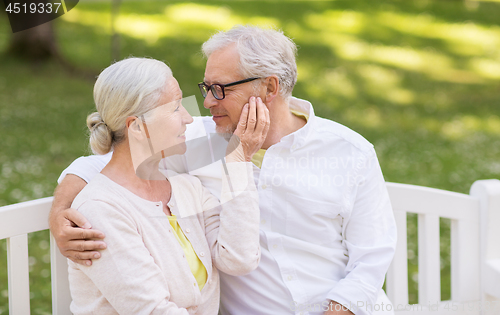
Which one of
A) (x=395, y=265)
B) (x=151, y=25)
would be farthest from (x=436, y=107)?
(x=395, y=265)

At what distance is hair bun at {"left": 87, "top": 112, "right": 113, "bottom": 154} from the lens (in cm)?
210

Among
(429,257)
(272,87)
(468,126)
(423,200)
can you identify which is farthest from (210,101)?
(468,126)

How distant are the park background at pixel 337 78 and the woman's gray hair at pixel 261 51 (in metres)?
2.60

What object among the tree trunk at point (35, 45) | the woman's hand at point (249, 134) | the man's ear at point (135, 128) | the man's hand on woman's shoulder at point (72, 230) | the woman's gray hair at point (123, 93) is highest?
the woman's gray hair at point (123, 93)

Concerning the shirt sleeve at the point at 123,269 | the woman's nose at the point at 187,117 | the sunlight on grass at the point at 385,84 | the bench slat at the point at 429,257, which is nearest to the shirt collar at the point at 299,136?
the woman's nose at the point at 187,117

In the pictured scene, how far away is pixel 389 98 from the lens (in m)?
10.3

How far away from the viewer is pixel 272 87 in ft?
8.37

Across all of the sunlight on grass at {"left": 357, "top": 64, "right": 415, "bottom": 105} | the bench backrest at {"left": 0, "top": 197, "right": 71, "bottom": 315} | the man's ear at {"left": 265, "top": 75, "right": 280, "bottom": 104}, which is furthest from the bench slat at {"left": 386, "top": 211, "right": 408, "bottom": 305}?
the sunlight on grass at {"left": 357, "top": 64, "right": 415, "bottom": 105}

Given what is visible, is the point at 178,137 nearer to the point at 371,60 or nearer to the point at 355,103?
the point at 355,103

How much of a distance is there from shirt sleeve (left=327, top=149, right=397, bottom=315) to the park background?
2.23 m

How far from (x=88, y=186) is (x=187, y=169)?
1.96ft

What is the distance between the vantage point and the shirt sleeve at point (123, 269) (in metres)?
1.86

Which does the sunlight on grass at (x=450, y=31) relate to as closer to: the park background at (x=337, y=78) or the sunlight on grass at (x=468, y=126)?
the park background at (x=337, y=78)

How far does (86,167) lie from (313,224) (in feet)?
3.54
